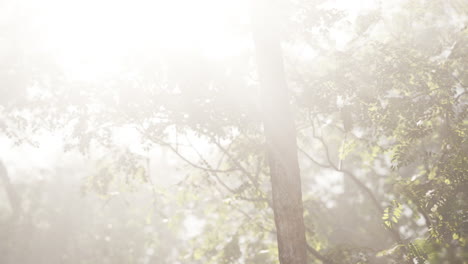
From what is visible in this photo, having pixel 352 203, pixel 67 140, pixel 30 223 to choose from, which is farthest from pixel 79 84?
pixel 30 223

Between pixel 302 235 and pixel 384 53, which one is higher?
pixel 384 53

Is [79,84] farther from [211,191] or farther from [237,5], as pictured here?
[211,191]

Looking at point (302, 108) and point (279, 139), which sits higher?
point (302, 108)

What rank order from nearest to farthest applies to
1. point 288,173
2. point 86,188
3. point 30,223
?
1. point 288,173
2. point 86,188
3. point 30,223

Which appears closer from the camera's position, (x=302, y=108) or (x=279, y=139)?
(x=279, y=139)

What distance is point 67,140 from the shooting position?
7.55 metres

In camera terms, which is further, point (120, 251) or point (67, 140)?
point (120, 251)

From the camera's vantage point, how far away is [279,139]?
6.13m

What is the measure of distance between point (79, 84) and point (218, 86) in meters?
2.83

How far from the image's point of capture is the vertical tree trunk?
5953 mm

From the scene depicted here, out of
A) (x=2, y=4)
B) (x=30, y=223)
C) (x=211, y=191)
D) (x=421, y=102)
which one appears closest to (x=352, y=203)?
(x=211, y=191)

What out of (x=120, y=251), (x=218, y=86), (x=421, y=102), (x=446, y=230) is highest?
(x=120, y=251)

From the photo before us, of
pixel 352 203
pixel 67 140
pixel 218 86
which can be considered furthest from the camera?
pixel 352 203

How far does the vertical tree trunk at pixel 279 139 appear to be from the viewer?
5.95m
